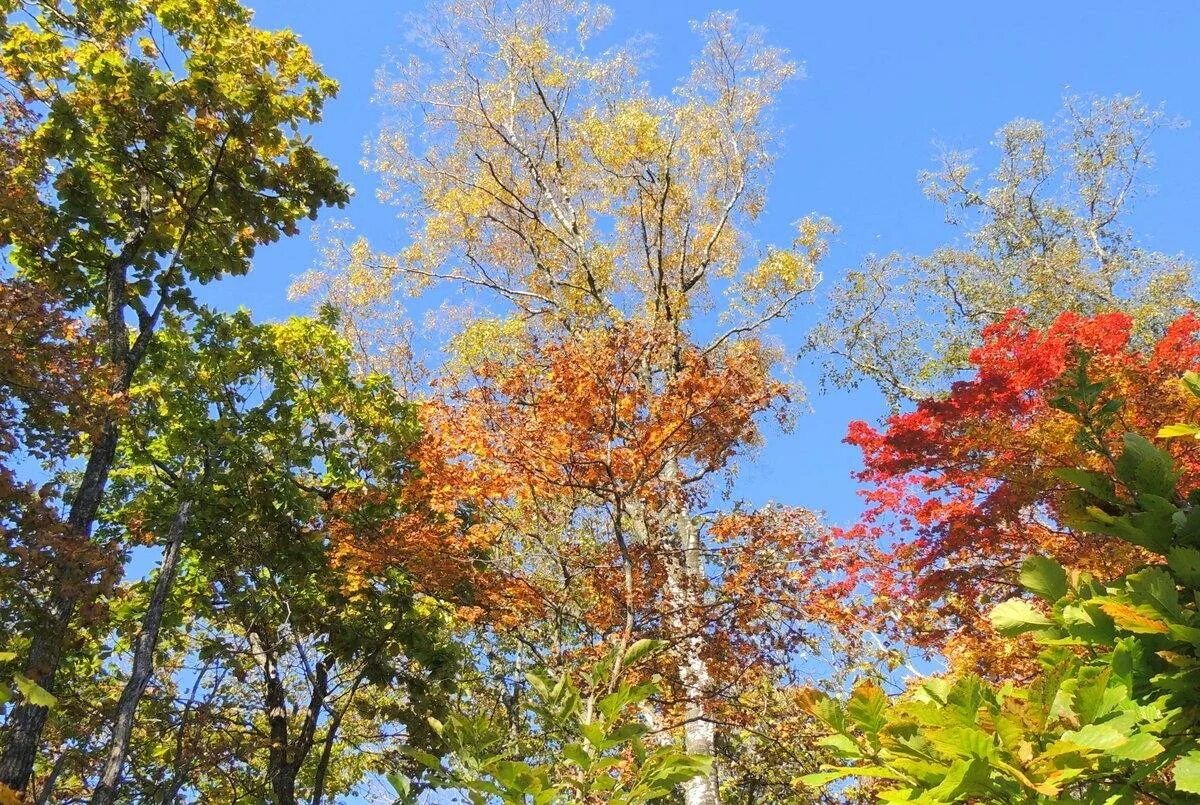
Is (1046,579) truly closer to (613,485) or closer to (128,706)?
(613,485)

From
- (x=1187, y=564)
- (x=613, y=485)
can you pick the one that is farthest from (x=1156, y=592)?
(x=613, y=485)

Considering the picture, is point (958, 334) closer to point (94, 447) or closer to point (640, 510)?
point (640, 510)

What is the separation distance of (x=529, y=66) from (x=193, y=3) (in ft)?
26.1

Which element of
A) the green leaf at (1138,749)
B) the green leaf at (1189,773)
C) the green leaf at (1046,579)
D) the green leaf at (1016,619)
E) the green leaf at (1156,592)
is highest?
the green leaf at (1046,579)

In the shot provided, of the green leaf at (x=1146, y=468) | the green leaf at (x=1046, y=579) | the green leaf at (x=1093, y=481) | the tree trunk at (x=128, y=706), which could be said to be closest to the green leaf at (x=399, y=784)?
the green leaf at (x=1046, y=579)

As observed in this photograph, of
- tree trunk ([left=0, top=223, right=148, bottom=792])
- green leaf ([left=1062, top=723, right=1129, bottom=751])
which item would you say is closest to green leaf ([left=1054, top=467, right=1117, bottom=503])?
green leaf ([left=1062, top=723, right=1129, bottom=751])

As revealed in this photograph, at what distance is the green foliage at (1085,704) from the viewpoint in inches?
45.0

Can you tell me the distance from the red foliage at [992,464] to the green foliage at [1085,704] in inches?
224

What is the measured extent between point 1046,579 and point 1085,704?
1.14 ft

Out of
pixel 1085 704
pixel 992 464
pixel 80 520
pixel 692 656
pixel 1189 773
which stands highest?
pixel 992 464

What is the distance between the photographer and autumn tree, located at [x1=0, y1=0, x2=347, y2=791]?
5.82 m

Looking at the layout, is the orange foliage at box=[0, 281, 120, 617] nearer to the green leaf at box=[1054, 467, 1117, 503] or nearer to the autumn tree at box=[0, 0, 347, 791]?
the autumn tree at box=[0, 0, 347, 791]

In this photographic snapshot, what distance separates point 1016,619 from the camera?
4.82ft

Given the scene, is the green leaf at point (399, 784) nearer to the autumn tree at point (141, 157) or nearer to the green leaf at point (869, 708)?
the green leaf at point (869, 708)
